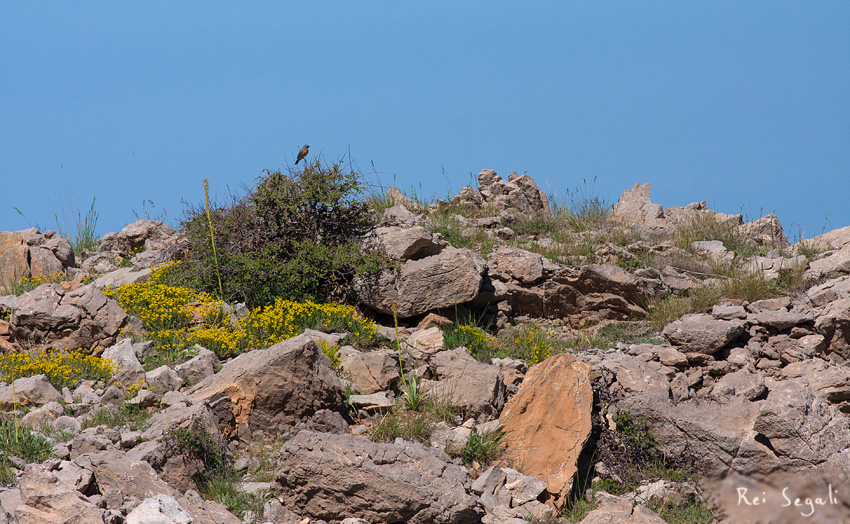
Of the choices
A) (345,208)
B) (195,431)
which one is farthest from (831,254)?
(195,431)

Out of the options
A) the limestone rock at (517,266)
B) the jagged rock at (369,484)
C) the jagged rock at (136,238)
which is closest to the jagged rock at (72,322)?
the jagged rock at (369,484)

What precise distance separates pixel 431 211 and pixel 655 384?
309 inches

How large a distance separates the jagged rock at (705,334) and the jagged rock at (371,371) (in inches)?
153

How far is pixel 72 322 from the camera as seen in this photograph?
31.5 feet

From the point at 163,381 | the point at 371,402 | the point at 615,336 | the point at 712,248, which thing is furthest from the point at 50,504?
the point at 712,248

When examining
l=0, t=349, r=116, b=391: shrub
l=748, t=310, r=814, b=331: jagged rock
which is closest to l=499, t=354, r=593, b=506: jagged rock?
l=748, t=310, r=814, b=331: jagged rock

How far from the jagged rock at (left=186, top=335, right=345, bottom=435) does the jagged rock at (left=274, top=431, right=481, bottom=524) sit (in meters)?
1.13

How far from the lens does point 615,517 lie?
228 inches

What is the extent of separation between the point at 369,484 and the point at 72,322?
18.3 feet

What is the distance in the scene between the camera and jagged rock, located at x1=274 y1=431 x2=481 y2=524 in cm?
606

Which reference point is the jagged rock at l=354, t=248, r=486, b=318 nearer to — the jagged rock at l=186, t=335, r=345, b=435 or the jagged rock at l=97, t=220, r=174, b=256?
the jagged rock at l=186, t=335, r=345, b=435

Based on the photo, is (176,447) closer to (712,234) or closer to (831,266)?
(831,266)

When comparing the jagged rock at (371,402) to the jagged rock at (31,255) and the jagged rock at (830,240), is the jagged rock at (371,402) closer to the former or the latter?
the jagged rock at (31,255)

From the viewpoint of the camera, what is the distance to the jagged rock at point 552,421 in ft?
23.1
